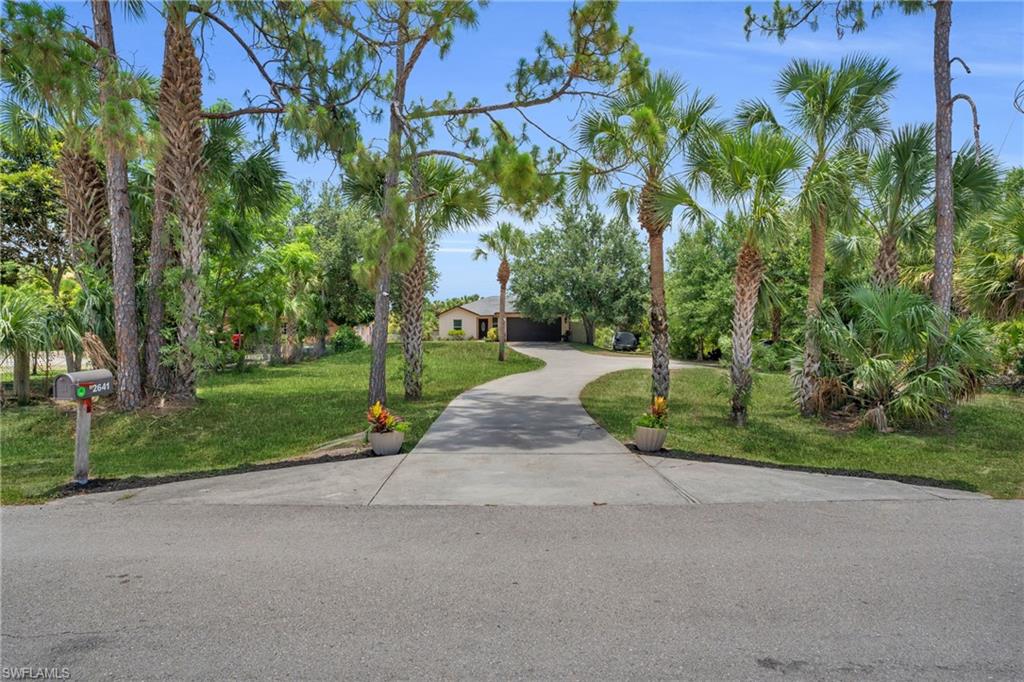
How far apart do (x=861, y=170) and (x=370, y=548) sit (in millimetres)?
11334

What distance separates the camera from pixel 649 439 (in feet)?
28.9

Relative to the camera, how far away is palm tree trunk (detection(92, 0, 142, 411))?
10977mm

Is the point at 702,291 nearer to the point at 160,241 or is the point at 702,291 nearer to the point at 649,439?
the point at 649,439

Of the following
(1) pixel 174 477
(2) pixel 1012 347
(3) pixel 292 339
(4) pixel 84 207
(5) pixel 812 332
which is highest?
(4) pixel 84 207

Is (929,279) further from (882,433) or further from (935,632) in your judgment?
(935,632)

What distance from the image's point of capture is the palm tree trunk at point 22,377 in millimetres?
13648

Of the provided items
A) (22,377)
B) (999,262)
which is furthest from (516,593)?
(22,377)

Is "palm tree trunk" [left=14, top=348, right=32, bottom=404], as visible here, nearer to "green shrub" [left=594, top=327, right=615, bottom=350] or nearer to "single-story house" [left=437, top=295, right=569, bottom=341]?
"green shrub" [left=594, top=327, right=615, bottom=350]

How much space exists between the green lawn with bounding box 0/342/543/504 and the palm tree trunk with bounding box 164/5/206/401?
127 centimetres

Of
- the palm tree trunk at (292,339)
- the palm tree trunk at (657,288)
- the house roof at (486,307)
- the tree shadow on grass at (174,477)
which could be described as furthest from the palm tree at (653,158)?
Result: the house roof at (486,307)

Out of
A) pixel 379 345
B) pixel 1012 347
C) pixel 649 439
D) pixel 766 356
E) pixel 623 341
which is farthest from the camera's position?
pixel 623 341

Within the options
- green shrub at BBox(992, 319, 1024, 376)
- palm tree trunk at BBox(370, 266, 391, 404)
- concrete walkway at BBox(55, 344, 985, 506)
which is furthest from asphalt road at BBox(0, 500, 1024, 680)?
green shrub at BBox(992, 319, 1024, 376)

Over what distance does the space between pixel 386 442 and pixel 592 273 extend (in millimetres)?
30764

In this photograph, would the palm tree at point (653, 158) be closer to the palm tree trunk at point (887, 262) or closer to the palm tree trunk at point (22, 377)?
the palm tree trunk at point (887, 262)
